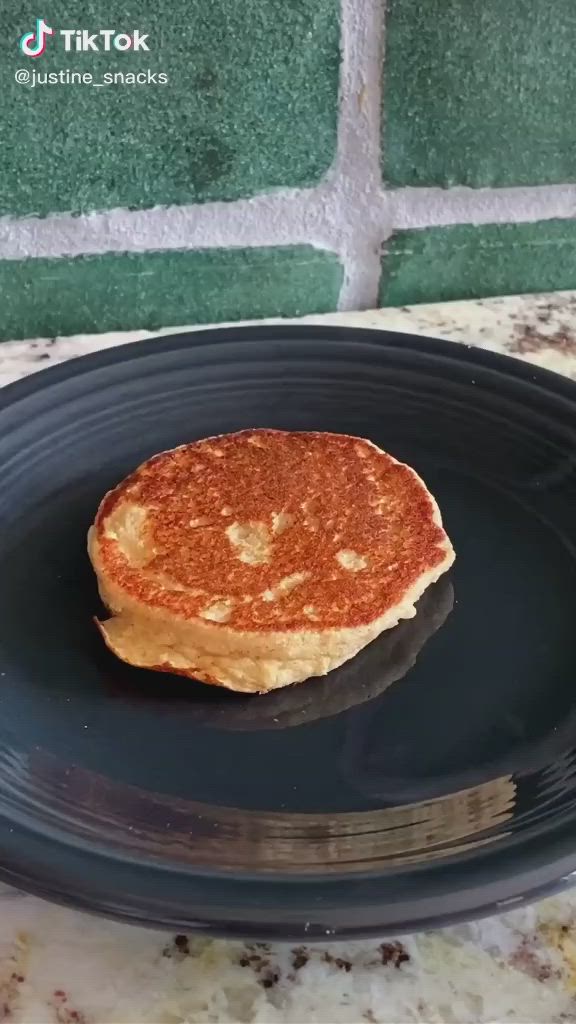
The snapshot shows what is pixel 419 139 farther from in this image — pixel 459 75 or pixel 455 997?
pixel 455 997

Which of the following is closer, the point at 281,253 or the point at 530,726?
the point at 530,726

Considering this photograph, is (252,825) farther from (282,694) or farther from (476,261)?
(476,261)

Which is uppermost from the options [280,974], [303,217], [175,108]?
[175,108]

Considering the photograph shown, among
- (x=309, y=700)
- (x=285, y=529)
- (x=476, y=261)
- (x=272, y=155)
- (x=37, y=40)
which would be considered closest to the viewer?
(x=309, y=700)

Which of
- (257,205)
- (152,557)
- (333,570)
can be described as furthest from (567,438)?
(257,205)

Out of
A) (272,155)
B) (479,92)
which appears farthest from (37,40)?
(479,92)

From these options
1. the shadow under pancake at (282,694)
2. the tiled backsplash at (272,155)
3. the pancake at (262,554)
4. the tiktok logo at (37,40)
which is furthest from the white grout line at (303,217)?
the shadow under pancake at (282,694)
